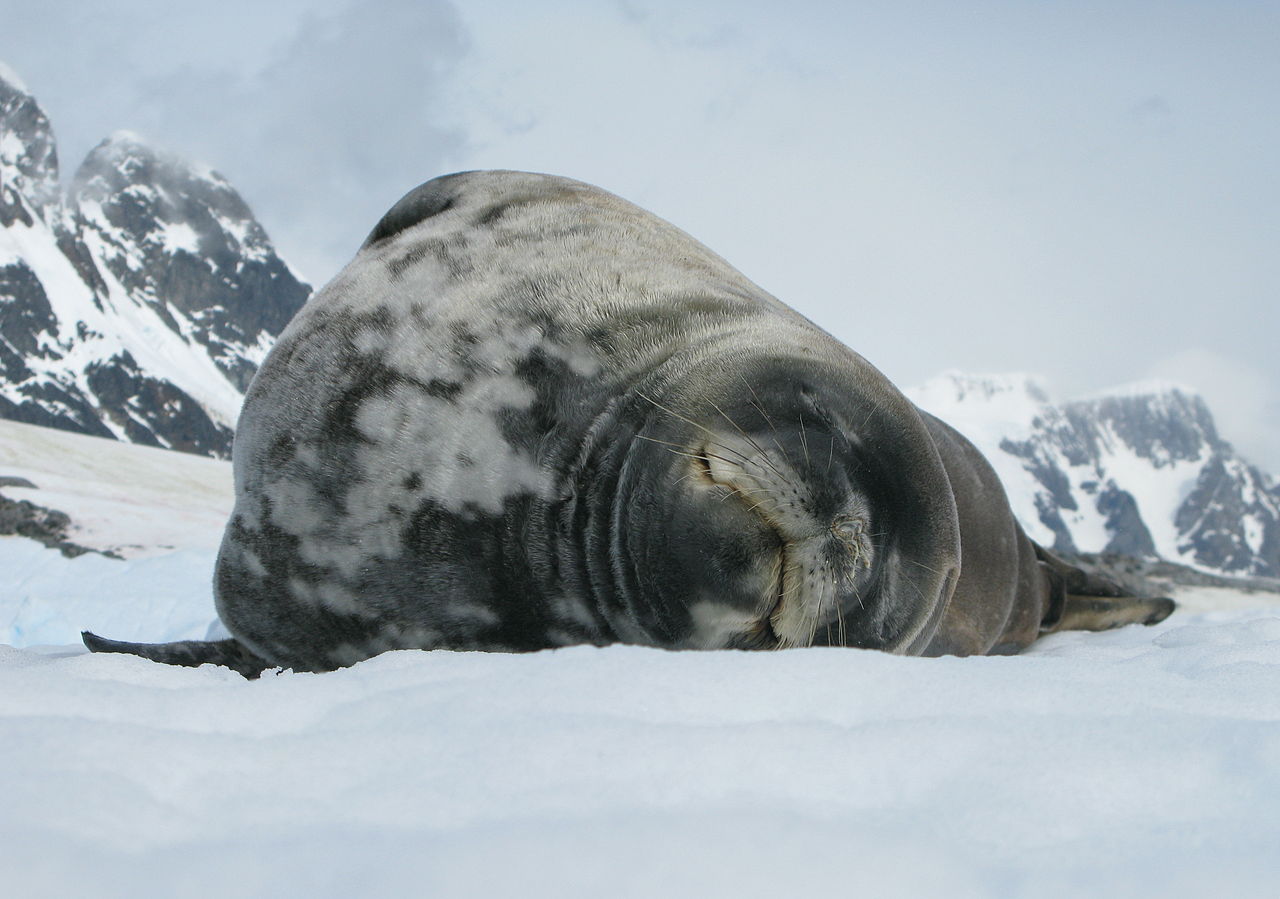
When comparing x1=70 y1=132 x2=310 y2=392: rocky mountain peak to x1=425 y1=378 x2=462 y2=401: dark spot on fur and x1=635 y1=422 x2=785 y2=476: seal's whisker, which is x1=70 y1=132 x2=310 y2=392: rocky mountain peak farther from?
x1=635 y1=422 x2=785 y2=476: seal's whisker

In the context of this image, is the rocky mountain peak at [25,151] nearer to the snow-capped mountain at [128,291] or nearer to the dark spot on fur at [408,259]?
the snow-capped mountain at [128,291]

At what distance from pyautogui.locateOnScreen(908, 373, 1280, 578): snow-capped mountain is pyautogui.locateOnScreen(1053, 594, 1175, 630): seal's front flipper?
156035 mm

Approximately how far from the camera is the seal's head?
1885 mm

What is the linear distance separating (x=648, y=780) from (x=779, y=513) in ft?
3.06

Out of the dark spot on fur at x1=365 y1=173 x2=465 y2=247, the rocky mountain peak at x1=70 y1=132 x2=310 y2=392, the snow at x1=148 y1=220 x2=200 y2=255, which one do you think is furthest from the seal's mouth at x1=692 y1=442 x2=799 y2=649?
the snow at x1=148 y1=220 x2=200 y2=255

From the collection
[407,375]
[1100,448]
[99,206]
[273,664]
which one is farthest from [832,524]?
[1100,448]

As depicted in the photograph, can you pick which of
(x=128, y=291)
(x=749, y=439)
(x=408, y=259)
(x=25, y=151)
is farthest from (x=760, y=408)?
(x=128, y=291)

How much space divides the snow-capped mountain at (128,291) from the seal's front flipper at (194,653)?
8866cm

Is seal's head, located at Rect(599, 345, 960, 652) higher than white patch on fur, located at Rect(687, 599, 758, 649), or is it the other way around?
seal's head, located at Rect(599, 345, 960, 652)

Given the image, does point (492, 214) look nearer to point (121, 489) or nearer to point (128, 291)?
point (121, 489)

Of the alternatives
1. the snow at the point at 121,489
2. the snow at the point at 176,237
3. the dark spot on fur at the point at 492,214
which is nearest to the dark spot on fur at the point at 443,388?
the dark spot on fur at the point at 492,214

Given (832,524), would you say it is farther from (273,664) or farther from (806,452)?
(273,664)

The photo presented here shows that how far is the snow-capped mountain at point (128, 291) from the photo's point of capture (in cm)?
8969

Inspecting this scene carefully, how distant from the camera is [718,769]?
40.4 inches
